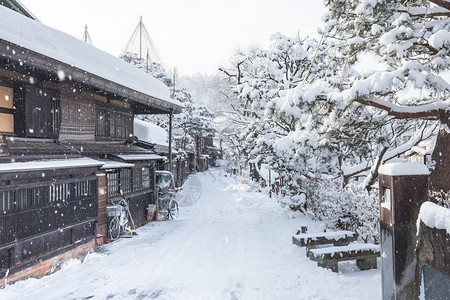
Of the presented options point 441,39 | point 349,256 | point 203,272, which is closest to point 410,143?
point 349,256

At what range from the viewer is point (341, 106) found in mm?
5836

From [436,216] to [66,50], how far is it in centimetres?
1098

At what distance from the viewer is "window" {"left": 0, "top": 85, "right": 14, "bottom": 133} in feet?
25.5

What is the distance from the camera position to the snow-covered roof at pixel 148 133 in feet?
58.6

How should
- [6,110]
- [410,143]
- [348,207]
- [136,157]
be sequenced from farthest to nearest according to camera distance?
[136,157], [348,207], [410,143], [6,110]

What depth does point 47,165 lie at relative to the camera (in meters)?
7.15

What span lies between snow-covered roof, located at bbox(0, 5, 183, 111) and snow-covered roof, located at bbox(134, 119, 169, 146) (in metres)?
3.07

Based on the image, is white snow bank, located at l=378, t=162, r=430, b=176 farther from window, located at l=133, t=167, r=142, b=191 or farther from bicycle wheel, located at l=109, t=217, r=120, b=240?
window, located at l=133, t=167, r=142, b=191

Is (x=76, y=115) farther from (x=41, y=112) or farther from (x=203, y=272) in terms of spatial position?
(x=203, y=272)

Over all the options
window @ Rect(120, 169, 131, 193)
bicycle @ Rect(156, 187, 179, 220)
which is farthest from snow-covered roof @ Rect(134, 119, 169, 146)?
window @ Rect(120, 169, 131, 193)

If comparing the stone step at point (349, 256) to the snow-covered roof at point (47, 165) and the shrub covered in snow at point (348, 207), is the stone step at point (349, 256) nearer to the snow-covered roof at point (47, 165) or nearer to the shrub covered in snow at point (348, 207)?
the shrub covered in snow at point (348, 207)

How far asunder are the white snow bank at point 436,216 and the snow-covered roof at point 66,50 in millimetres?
7725

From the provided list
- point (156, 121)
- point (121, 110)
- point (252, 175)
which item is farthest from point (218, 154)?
point (121, 110)

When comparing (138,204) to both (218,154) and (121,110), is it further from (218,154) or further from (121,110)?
(218,154)
